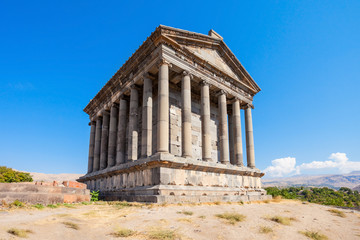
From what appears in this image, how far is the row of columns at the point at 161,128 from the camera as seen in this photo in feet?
51.4

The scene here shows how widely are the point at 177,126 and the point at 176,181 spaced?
19.8 ft

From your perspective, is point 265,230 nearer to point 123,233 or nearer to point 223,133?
point 123,233

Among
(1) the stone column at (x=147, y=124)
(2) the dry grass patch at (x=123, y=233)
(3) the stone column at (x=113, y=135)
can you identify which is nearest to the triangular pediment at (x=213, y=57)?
(1) the stone column at (x=147, y=124)

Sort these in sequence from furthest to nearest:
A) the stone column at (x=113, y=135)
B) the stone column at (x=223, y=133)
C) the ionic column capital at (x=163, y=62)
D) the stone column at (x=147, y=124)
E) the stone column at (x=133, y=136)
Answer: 1. the stone column at (x=113, y=135)
2. the stone column at (x=223, y=133)
3. the stone column at (x=133, y=136)
4. the ionic column capital at (x=163, y=62)
5. the stone column at (x=147, y=124)

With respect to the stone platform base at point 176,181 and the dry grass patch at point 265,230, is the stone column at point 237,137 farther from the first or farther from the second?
the dry grass patch at point 265,230

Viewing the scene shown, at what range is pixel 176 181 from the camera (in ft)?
46.8

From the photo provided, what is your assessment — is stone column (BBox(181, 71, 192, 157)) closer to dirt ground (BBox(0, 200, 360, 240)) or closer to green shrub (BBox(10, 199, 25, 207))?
dirt ground (BBox(0, 200, 360, 240))

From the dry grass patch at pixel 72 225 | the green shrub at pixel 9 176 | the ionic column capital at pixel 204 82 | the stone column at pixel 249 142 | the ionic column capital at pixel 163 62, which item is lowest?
the dry grass patch at pixel 72 225

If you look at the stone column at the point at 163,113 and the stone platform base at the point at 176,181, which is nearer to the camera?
the stone platform base at the point at 176,181

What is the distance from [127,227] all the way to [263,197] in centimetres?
1469

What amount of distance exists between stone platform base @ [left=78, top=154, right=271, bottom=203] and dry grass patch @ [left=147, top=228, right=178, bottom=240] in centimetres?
520

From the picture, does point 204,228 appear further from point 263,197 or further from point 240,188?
point 263,197

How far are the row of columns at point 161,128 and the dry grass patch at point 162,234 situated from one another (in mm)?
7543

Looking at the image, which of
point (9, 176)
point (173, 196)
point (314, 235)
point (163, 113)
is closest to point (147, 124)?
point (163, 113)
